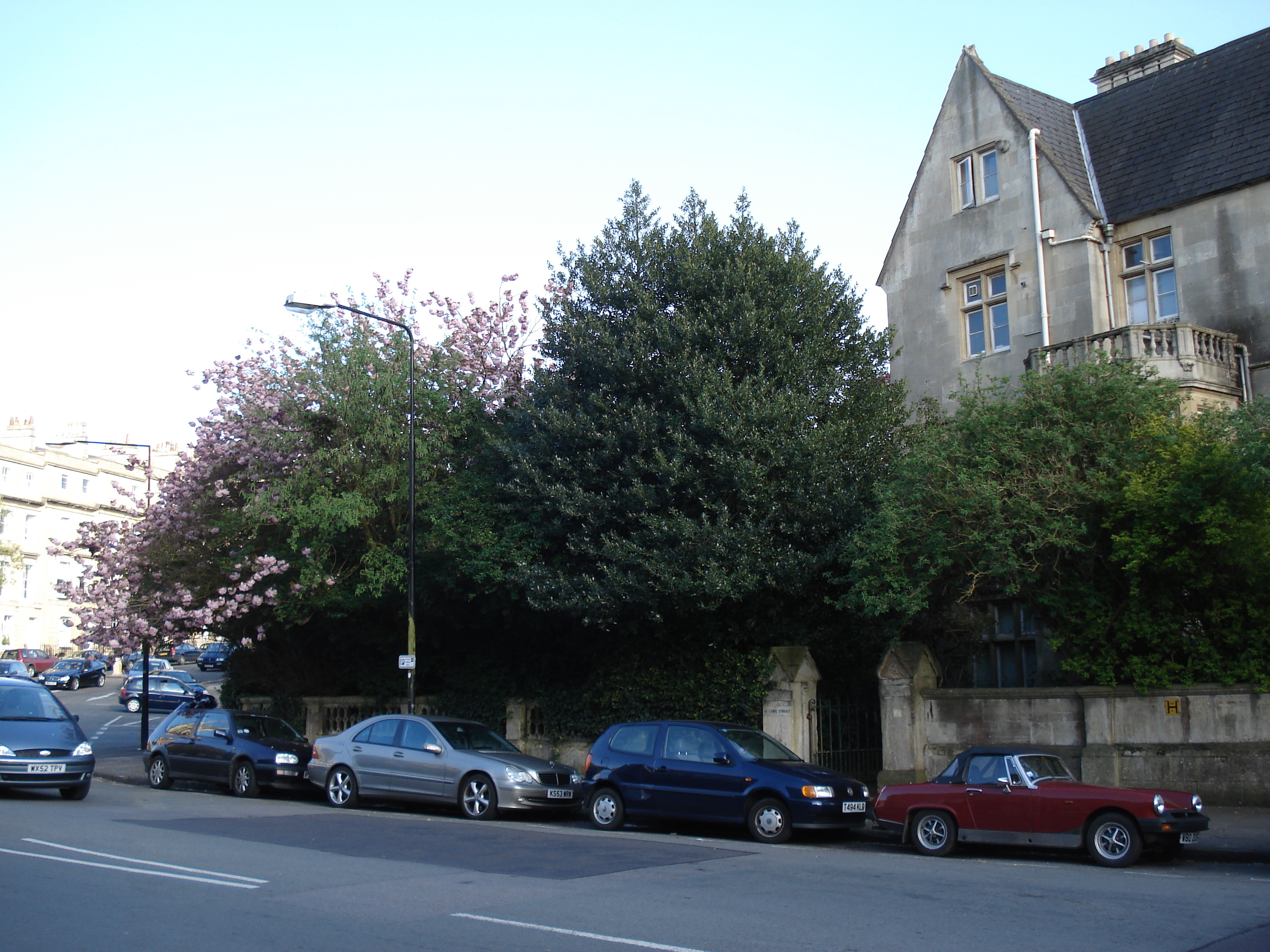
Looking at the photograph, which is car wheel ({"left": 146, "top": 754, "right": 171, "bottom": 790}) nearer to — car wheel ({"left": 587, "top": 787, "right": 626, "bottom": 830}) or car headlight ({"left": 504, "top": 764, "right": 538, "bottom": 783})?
car headlight ({"left": 504, "top": 764, "right": 538, "bottom": 783})

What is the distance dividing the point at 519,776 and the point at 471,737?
59.7 inches

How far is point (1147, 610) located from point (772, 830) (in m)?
6.30

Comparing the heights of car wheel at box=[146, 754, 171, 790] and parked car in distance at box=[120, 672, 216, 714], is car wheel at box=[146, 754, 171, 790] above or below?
below

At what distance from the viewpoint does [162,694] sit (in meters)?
41.1

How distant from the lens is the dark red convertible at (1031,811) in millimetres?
11062

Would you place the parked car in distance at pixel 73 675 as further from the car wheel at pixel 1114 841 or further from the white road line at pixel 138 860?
the car wheel at pixel 1114 841

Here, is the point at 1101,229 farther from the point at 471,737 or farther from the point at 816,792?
the point at 471,737

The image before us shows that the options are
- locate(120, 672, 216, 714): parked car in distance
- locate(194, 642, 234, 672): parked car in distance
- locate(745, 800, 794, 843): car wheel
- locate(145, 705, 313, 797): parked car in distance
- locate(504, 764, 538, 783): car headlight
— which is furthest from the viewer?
locate(194, 642, 234, 672): parked car in distance

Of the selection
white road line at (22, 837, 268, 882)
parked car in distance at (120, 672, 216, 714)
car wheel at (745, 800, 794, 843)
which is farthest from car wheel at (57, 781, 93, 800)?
parked car in distance at (120, 672, 216, 714)

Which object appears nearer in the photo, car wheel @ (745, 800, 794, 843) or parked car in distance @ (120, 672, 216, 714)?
car wheel @ (745, 800, 794, 843)

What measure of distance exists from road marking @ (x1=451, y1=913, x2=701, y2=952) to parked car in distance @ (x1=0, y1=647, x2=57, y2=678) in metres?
51.8

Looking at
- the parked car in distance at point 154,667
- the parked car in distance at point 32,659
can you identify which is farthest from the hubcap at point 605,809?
the parked car in distance at point 32,659

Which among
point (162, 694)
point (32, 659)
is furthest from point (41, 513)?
point (162, 694)

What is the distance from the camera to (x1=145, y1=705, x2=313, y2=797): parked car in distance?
1853cm
